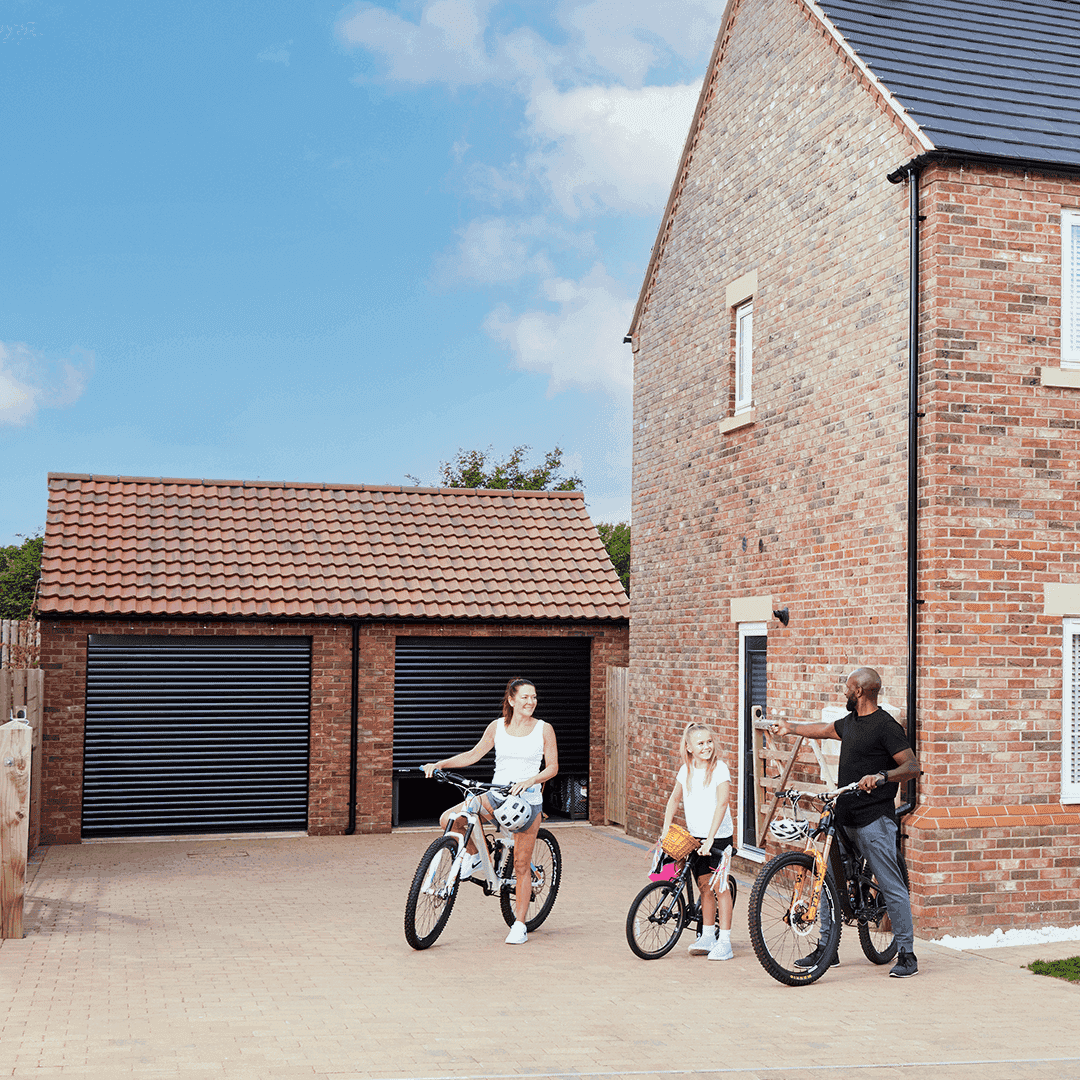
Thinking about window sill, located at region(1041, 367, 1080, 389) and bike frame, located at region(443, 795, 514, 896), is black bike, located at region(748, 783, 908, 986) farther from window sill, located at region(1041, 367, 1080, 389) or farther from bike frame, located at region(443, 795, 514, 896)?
window sill, located at region(1041, 367, 1080, 389)

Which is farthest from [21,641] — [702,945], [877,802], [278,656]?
[877,802]

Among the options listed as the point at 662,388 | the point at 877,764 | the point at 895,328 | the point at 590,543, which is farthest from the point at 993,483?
the point at 590,543

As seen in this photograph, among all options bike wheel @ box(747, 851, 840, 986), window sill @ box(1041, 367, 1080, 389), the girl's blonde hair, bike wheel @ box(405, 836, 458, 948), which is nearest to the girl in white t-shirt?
the girl's blonde hair

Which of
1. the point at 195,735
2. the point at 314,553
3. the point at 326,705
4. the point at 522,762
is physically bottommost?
the point at 195,735

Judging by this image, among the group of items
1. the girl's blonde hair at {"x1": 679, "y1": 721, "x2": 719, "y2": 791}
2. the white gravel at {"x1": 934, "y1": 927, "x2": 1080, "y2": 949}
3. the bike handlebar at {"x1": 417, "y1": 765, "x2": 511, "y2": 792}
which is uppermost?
the girl's blonde hair at {"x1": 679, "y1": 721, "x2": 719, "y2": 791}

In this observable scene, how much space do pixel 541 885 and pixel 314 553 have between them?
26.8 feet

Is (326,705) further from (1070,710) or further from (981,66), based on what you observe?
(981,66)

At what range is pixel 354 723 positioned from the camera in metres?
15.9

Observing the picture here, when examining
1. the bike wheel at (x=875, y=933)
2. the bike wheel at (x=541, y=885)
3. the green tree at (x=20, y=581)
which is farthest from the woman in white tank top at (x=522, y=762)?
the green tree at (x=20, y=581)

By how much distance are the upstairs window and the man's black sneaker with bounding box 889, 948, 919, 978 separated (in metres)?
6.25

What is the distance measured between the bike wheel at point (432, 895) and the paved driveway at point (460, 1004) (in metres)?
0.16

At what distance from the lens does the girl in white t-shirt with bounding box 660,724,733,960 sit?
8.60 meters

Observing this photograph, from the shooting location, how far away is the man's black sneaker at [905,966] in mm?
Result: 8094

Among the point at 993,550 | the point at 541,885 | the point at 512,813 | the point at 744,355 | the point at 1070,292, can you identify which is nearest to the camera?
the point at 512,813
